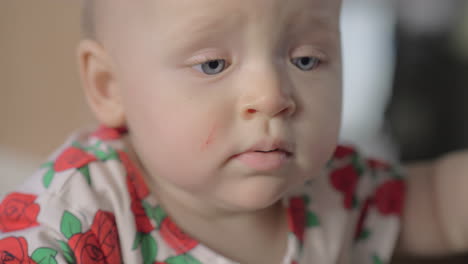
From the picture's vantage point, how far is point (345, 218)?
822 mm

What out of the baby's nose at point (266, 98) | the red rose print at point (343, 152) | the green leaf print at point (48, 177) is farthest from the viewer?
the red rose print at point (343, 152)

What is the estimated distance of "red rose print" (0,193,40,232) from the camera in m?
0.65

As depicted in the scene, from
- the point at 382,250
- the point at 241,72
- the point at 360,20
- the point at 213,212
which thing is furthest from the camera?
the point at 360,20

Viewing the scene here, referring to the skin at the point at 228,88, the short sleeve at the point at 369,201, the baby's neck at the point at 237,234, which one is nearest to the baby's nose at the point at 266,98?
the skin at the point at 228,88

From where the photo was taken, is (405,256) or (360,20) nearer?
(405,256)

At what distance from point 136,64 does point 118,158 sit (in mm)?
150

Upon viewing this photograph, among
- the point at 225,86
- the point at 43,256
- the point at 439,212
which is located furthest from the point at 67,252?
the point at 439,212

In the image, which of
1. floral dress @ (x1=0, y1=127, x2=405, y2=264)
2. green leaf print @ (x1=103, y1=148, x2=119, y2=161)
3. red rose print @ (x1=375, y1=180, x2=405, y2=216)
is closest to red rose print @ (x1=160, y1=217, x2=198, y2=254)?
floral dress @ (x1=0, y1=127, x2=405, y2=264)

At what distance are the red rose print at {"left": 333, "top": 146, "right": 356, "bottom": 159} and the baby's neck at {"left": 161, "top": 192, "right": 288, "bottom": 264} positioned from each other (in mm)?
206

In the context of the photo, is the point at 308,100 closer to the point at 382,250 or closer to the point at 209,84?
the point at 209,84

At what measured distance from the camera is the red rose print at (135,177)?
2.37ft

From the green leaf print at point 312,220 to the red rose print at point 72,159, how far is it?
0.32m

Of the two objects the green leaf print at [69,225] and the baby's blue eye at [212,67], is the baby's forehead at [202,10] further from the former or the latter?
the green leaf print at [69,225]

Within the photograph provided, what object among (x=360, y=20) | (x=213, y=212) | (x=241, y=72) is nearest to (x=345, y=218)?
(x=213, y=212)
